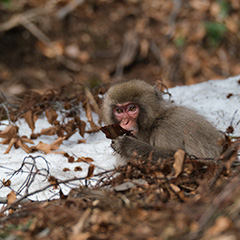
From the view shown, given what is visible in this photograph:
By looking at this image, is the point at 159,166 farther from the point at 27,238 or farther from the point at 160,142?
the point at 27,238

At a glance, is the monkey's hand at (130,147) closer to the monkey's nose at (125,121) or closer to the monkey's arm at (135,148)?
the monkey's arm at (135,148)

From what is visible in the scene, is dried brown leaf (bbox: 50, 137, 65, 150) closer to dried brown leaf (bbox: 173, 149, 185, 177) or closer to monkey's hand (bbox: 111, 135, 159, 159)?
monkey's hand (bbox: 111, 135, 159, 159)

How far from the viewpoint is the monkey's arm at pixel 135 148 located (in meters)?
3.67

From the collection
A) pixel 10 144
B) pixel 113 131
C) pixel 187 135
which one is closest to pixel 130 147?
pixel 113 131

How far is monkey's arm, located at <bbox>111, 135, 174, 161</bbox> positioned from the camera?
3.67m

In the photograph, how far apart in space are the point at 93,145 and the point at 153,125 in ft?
4.20

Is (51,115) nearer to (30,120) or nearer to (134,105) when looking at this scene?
(30,120)

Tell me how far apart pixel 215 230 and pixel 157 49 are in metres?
9.31

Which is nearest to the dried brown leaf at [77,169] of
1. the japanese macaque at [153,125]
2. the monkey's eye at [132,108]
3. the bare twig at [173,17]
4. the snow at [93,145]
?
the snow at [93,145]

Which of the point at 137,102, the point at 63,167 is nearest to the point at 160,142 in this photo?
the point at 137,102

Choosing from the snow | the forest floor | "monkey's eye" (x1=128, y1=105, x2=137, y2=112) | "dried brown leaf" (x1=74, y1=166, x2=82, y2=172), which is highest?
the forest floor

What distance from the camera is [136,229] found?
2.10 m

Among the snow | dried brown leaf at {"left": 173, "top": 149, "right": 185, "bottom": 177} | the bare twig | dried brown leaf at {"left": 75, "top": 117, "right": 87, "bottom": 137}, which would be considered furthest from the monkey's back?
the bare twig

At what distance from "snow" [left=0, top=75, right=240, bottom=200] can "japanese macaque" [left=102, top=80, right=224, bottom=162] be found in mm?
458
